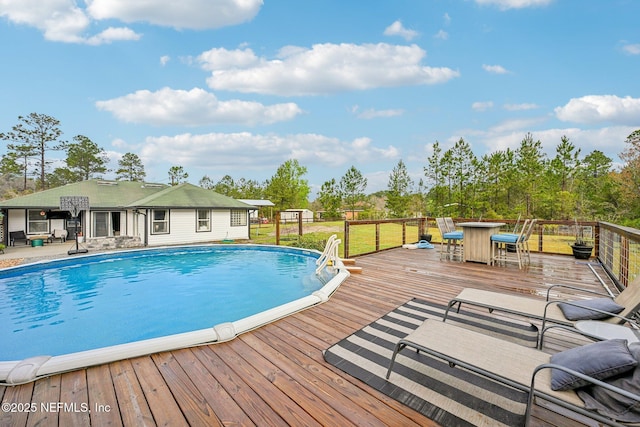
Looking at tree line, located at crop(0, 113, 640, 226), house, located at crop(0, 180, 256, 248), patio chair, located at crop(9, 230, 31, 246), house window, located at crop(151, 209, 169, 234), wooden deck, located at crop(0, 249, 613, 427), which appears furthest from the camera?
tree line, located at crop(0, 113, 640, 226)

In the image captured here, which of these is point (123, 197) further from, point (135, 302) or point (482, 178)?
point (482, 178)

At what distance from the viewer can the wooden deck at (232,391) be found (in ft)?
5.49

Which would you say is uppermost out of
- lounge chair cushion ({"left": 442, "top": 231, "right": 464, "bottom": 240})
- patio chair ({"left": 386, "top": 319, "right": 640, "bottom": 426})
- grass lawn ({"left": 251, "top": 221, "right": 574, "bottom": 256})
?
lounge chair cushion ({"left": 442, "top": 231, "right": 464, "bottom": 240})

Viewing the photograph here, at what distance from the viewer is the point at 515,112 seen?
603 inches

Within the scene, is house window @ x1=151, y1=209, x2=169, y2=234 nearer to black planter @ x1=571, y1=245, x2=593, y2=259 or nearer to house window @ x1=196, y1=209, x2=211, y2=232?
house window @ x1=196, y1=209, x2=211, y2=232

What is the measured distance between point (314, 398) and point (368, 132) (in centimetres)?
2429

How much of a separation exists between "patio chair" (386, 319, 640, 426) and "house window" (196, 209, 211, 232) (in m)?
14.8

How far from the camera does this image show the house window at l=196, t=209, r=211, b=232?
15.0m

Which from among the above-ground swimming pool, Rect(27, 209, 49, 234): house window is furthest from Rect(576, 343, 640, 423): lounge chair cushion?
Rect(27, 209, 49, 234): house window

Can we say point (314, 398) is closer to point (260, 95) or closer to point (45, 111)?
point (260, 95)

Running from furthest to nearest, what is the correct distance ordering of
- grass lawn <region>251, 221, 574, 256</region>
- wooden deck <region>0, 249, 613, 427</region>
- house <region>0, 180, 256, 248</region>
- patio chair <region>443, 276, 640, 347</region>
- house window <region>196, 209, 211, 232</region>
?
house window <region>196, 209, 211, 232</region> → house <region>0, 180, 256, 248</region> → grass lawn <region>251, 221, 574, 256</region> → patio chair <region>443, 276, 640, 347</region> → wooden deck <region>0, 249, 613, 427</region>

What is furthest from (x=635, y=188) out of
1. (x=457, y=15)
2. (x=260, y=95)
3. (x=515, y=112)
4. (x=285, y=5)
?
(x=260, y=95)

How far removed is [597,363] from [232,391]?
2.15 meters

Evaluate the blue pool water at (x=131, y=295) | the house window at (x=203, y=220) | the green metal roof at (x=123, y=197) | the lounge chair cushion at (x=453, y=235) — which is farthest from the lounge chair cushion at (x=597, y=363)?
the house window at (x=203, y=220)
